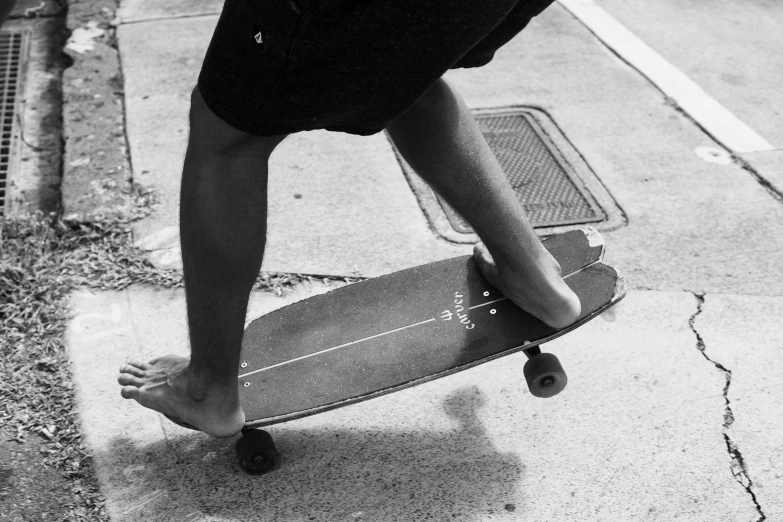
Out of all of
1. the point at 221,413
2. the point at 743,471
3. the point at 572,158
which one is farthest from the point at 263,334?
the point at 572,158

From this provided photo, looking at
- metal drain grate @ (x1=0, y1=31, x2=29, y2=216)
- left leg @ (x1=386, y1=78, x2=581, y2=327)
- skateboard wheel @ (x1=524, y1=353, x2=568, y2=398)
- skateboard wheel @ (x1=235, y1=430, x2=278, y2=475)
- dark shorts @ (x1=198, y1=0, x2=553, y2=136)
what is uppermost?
dark shorts @ (x1=198, y1=0, x2=553, y2=136)

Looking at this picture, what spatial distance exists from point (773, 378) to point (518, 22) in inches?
42.0

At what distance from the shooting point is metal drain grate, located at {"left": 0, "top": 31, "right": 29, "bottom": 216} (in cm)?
295

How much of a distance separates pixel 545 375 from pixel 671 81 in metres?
2.06

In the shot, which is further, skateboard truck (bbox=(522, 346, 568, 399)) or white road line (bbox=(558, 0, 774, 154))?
white road line (bbox=(558, 0, 774, 154))

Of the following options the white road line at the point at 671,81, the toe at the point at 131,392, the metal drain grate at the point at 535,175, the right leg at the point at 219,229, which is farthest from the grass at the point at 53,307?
the white road line at the point at 671,81

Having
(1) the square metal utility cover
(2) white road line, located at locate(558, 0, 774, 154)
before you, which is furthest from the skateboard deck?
(2) white road line, located at locate(558, 0, 774, 154)

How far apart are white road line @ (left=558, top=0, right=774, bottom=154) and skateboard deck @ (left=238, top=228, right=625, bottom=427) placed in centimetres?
126

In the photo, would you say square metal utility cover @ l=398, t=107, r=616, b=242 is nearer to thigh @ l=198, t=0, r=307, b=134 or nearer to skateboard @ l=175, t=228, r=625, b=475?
skateboard @ l=175, t=228, r=625, b=475

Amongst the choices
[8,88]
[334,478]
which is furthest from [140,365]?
[8,88]

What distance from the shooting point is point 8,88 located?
3492 mm

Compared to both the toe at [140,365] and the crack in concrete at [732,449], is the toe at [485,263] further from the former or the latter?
the toe at [140,365]

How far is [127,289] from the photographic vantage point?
2291 mm

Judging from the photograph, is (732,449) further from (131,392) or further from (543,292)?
(131,392)
